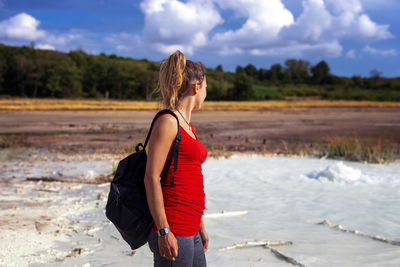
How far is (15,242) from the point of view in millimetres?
3947

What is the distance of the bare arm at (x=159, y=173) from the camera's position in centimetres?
177

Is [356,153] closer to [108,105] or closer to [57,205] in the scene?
[57,205]

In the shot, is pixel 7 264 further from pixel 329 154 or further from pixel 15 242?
pixel 329 154

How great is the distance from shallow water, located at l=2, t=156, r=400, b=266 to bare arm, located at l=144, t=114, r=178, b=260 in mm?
1709

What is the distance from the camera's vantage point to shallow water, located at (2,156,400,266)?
11.6ft

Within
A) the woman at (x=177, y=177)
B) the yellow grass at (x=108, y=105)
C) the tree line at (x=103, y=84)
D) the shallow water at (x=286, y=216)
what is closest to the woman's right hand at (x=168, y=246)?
the woman at (x=177, y=177)

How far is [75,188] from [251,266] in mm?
4045

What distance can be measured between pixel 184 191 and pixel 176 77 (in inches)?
20.0

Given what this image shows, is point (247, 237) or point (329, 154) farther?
point (329, 154)

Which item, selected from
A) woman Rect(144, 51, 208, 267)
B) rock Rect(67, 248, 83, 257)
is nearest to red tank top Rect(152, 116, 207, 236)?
woman Rect(144, 51, 208, 267)

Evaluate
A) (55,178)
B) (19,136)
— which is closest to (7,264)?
(55,178)

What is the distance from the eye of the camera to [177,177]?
1839 mm

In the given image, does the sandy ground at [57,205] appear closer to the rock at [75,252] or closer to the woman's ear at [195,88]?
the rock at [75,252]

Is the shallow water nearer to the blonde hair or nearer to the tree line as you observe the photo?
the blonde hair
